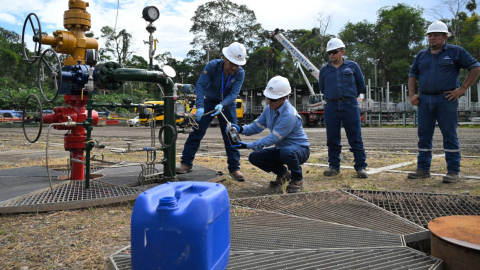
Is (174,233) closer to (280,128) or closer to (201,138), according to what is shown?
(280,128)

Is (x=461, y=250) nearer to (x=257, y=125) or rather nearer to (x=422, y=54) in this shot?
(x=257, y=125)

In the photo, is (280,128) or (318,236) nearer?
(318,236)

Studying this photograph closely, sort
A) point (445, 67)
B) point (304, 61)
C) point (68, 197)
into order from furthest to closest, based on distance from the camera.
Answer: point (304, 61) < point (445, 67) < point (68, 197)

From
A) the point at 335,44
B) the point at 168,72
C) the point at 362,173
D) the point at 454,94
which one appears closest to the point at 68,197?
the point at 168,72

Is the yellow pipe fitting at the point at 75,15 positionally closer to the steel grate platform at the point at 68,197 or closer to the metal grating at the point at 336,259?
the steel grate platform at the point at 68,197

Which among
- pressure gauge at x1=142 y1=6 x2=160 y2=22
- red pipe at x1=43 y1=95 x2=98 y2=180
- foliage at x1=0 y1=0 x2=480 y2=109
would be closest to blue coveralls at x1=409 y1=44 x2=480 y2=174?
pressure gauge at x1=142 y1=6 x2=160 y2=22

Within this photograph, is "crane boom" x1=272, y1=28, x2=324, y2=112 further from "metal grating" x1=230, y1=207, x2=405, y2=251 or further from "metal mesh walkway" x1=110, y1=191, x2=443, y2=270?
"metal grating" x1=230, y1=207, x2=405, y2=251

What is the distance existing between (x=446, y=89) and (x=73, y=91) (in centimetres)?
416

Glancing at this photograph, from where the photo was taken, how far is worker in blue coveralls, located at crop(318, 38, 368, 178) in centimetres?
471

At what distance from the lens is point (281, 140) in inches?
153

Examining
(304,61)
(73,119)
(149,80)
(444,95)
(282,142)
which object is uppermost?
(304,61)

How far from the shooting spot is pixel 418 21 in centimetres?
4653

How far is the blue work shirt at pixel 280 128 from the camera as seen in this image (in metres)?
3.68

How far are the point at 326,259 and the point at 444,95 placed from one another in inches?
123
